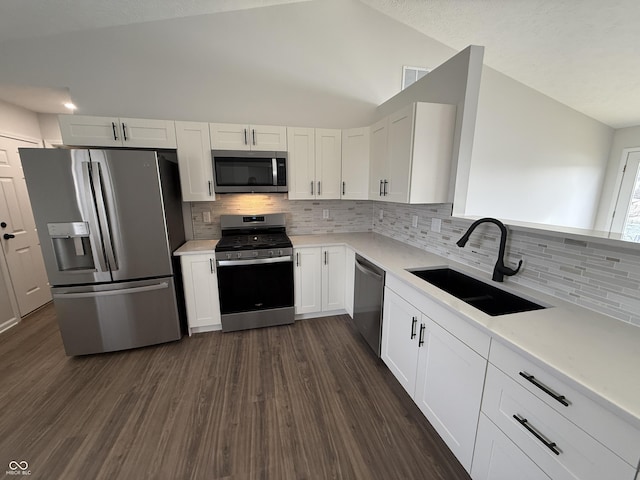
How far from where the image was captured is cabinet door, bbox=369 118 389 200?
2371 mm

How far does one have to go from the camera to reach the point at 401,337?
179 centimetres

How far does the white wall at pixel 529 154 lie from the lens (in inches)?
124

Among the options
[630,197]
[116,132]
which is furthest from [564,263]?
[630,197]

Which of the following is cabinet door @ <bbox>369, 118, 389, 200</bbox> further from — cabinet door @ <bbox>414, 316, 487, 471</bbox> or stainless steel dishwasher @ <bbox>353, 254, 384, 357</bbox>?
cabinet door @ <bbox>414, 316, 487, 471</bbox>

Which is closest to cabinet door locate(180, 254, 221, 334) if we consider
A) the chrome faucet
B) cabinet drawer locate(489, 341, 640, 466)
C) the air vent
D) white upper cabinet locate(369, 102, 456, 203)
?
white upper cabinet locate(369, 102, 456, 203)

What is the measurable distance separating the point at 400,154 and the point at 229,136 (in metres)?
1.75

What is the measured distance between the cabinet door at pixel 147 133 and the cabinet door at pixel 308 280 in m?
1.74

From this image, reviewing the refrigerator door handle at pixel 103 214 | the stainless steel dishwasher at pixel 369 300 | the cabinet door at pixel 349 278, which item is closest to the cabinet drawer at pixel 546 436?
the stainless steel dishwasher at pixel 369 300

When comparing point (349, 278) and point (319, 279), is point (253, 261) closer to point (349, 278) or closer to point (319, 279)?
point (319, 279)

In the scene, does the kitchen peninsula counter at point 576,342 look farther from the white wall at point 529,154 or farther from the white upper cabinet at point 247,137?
the white wall at point 529,154

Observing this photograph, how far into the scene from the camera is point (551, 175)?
359cm

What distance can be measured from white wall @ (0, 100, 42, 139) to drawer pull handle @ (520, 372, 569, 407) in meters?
4.95

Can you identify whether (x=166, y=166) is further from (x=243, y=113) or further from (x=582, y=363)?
(x=582, y=363)

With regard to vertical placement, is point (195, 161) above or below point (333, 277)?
above
